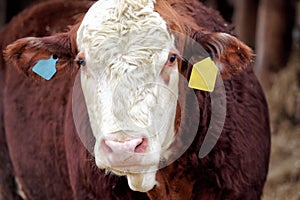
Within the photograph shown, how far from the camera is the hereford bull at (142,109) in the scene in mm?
4094

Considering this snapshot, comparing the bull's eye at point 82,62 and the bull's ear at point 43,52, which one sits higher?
the bull's eye at point 82,62

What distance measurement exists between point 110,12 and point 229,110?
1.03 metres

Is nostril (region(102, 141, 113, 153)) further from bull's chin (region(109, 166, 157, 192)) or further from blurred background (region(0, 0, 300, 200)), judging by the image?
blurred background (region(0, 0, 300, 200))

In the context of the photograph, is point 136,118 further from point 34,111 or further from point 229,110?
point 34,111

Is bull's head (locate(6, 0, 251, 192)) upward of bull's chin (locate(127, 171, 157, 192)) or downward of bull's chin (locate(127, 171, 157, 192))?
upward

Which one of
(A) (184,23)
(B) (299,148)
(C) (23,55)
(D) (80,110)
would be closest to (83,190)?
(D) (80,110)

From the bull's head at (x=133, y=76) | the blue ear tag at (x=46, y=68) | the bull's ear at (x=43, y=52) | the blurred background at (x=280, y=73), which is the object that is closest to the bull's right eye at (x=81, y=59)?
the bull's head at (x=133, y=76)

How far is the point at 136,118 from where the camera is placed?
4020mm

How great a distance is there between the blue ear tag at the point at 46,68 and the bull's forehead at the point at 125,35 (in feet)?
1.39

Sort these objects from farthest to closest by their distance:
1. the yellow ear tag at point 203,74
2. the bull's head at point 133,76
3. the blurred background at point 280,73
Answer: the blurred background at point 280,73
the yellow ear tag at point 203,74
the bull's head at point 133,76

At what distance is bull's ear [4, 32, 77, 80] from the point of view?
15.4 feet

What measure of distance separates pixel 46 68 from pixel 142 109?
920mm

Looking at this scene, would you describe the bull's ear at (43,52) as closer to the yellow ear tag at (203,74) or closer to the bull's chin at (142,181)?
the yellow ear tag at (203,74)

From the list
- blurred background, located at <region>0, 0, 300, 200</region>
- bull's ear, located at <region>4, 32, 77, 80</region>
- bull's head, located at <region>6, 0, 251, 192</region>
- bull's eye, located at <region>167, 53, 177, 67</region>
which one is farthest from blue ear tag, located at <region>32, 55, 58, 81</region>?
blurred background, located at <region>0, 0, 300, 200</region>
